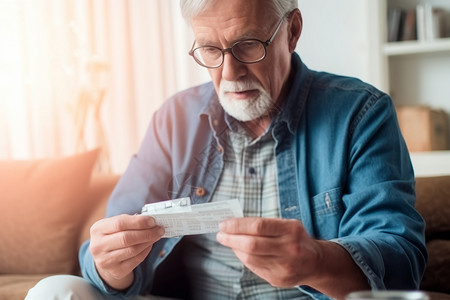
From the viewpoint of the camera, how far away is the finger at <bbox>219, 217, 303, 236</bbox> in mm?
868

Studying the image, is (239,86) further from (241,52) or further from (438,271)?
(438,271)

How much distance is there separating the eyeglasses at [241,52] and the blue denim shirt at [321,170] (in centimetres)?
15

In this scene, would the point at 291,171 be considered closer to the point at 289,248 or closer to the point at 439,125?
the point at 289,248

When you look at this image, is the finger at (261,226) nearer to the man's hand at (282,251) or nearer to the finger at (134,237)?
the man's hand at (282,251)

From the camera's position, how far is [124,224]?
1.04 m

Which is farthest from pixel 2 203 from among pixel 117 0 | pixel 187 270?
pixel 117 0

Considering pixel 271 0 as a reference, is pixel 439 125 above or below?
below

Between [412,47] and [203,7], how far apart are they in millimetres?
1941

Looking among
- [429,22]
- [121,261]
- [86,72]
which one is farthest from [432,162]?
[121,261]

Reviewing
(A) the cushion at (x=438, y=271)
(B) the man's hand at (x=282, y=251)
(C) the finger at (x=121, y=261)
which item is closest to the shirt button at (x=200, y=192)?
(C) the finger at (x=121, y=261)

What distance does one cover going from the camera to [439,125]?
9.68 feet

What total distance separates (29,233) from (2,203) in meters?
0.13

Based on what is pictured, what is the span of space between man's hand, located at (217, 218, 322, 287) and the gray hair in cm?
53

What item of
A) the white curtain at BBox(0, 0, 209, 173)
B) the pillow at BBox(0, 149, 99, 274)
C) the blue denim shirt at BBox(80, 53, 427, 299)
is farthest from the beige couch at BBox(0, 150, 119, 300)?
the white curtain at BBox(0, 0, 209, 173)
